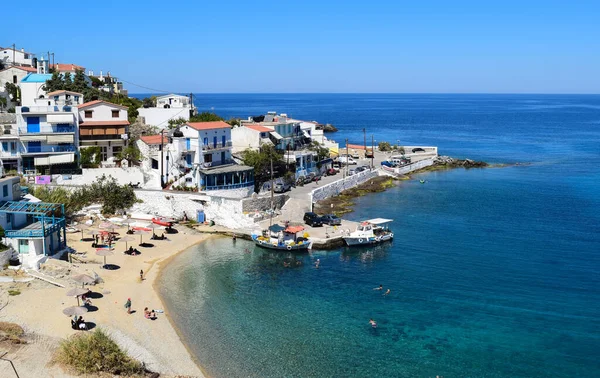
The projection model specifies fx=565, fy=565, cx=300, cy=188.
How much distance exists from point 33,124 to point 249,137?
24334 millimetres

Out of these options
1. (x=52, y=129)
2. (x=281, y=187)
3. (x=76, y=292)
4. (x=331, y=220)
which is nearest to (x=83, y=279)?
(x=76, y=292)

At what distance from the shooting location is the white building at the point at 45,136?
188 ft

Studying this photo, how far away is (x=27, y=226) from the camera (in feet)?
135

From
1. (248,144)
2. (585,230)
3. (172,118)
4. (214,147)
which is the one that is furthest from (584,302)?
(172,118)

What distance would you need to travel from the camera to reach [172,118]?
251ft

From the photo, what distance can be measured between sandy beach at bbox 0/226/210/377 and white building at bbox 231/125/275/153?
96.1 ft

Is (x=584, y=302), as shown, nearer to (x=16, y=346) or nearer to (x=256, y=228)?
(x=256, y=228)

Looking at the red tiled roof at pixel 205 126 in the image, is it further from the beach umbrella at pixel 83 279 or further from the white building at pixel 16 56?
the white building at pixel 16 56

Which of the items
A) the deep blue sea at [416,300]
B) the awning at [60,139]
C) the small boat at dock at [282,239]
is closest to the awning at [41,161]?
the awning at [60,139]

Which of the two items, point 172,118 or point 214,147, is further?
point 172,118

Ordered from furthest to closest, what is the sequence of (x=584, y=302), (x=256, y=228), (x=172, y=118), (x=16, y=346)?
(x=172, y=118), (x=256, y=228), (x=584, y=302), (x=16, y=346)

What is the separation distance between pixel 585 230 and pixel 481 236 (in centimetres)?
1122

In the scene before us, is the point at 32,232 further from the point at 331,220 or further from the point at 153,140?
the point at 331,220

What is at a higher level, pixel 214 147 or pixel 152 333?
pixel 214 147
